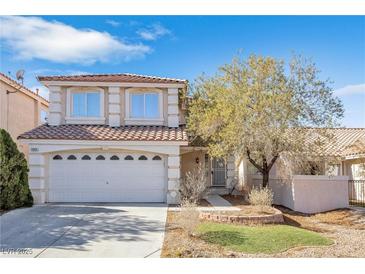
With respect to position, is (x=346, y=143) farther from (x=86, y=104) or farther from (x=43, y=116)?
(x=43, y=116)

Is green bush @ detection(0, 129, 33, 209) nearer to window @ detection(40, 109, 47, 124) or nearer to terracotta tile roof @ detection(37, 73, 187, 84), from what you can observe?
terracotta tile roof @ detection(37, 73, 187, 84)

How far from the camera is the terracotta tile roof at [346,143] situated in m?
21.3

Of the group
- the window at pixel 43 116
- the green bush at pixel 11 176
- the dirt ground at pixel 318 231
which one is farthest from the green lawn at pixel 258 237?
the window at pixel 43 116

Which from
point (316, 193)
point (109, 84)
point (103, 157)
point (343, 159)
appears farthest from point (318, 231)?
point (109, 84)

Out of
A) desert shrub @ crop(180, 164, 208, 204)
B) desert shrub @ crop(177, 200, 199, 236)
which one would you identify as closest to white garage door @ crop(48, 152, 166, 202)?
desert shrub @ crop(180, 164, 208, 204)

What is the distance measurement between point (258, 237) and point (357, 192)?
12.9 meters

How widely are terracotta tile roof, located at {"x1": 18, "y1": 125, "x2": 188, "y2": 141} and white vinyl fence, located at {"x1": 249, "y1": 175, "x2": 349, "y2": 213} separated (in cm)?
534

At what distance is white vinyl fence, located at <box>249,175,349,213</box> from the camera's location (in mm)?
17562

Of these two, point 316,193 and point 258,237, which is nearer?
point 258,237

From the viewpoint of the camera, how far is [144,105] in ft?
69.4
